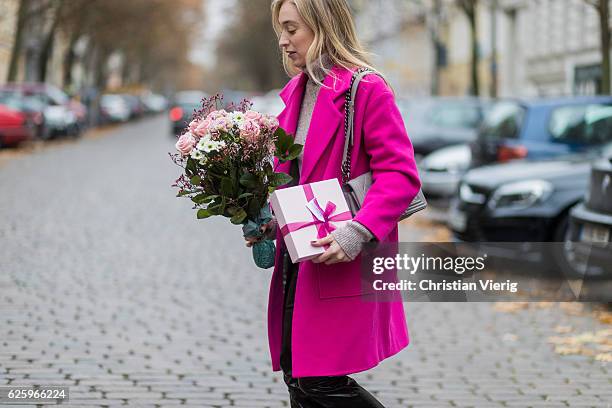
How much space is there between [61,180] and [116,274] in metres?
11.2

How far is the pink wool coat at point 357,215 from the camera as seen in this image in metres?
3.37

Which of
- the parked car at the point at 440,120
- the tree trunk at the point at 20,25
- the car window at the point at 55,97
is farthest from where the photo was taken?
the car window at the point at 55,97

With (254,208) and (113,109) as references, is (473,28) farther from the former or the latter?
(113,109)

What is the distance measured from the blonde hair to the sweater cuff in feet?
1.53

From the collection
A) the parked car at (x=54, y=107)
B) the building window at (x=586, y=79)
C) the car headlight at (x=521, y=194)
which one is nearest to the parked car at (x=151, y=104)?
the parked car at (x=54, y=107)

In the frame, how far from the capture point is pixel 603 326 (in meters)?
7.51

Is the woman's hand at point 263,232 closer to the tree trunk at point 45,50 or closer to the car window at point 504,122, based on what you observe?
the car window at point 504,122

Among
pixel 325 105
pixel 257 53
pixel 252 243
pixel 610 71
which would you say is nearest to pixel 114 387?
pixel 252 243

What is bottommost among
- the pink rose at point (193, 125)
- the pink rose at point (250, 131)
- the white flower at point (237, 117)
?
the pink rose at point (250, 131)

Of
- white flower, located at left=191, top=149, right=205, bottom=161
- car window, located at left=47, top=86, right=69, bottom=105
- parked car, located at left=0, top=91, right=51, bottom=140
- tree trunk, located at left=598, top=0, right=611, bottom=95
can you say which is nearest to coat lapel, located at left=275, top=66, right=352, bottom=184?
white flower, located at left=191, top=149, right=205, bottom=161

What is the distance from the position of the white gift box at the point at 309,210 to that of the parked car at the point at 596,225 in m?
4.71

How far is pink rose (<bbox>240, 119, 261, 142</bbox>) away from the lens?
3420 millimetres

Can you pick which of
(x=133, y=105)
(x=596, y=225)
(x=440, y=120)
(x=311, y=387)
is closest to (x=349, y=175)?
(x=311, y=387)

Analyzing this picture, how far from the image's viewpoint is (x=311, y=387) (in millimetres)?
3488
